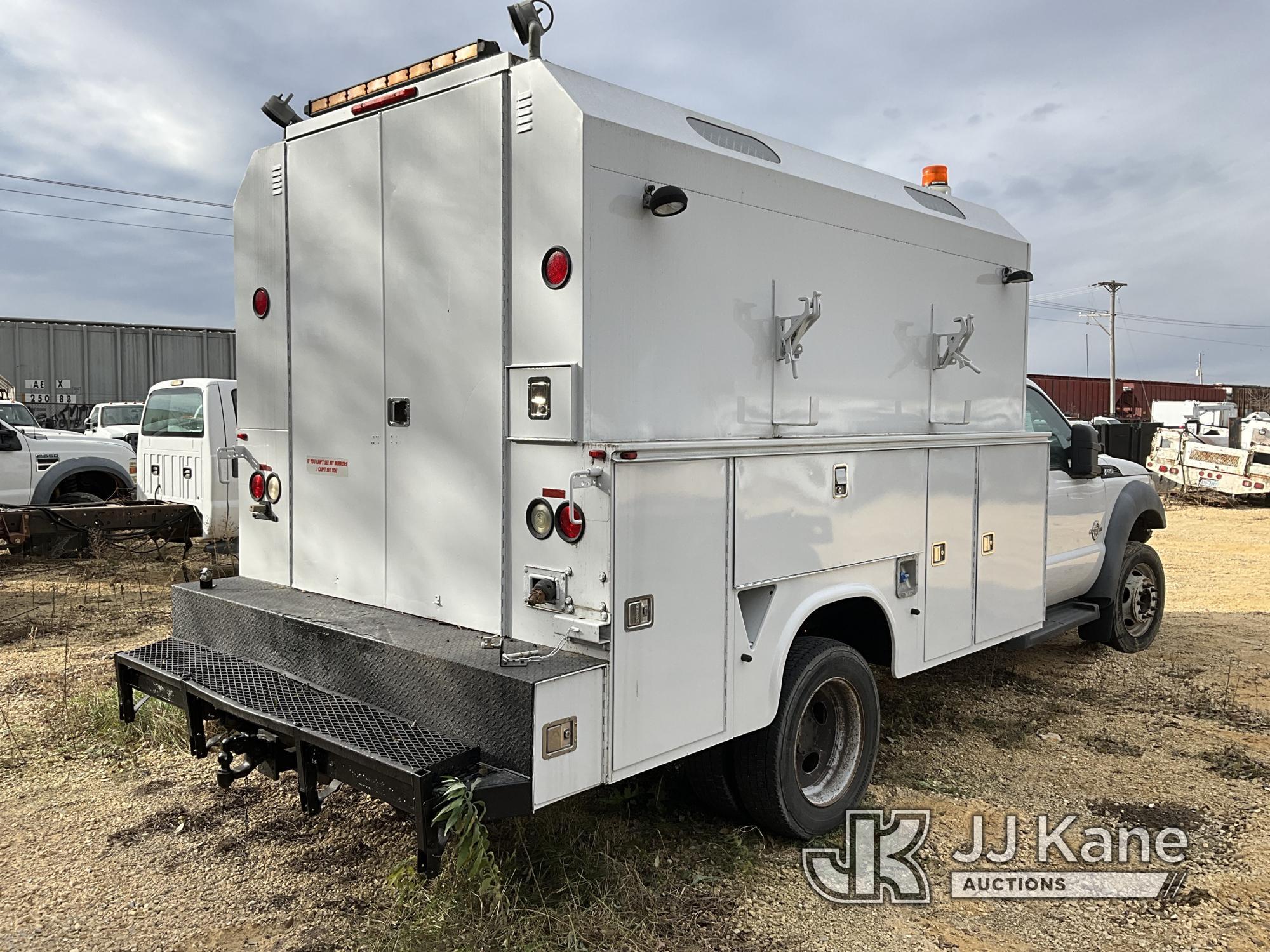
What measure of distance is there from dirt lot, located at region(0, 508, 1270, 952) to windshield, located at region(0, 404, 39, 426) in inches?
428

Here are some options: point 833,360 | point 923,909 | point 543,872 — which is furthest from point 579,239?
point 923,909

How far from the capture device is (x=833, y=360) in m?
4.16

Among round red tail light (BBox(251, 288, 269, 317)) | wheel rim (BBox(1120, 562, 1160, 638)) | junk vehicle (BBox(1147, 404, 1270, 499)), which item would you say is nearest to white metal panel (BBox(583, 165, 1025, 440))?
round red tail light (BBox(251, 288, 269, 317))

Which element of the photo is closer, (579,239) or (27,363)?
(579,239)

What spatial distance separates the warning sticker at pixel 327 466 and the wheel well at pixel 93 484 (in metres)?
8.70

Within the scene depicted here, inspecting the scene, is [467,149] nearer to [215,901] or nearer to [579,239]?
[579,239]

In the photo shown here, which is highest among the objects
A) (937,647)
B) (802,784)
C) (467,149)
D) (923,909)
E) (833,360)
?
(467,149)

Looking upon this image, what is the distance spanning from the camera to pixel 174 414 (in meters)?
10.6

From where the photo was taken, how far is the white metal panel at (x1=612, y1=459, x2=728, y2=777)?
10.2 feet

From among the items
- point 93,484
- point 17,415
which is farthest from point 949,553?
point 17,415

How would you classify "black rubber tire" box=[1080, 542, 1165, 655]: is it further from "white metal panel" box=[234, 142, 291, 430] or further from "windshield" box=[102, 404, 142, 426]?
"windshield" box=[102, 404, 142, 426]

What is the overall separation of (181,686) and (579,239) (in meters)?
2.31

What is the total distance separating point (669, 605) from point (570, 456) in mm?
606

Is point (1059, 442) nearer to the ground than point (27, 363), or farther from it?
nearer to the ground
